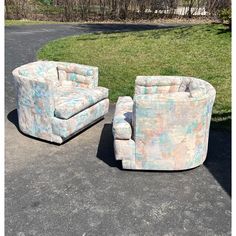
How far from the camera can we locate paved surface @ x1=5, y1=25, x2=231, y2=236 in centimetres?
365

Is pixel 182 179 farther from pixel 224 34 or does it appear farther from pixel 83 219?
pixel 224 34

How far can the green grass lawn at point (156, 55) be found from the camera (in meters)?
8.35

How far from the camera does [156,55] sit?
426 inches

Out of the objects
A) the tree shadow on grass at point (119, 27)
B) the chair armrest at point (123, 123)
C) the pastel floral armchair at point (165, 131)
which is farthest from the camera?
the tree shadow on grass at point (119, 27)

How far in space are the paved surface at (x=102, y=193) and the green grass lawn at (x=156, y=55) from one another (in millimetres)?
2146

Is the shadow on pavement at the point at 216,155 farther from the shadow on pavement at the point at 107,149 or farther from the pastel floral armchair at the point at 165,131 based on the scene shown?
the pastel floral armchair at the point at 165,131

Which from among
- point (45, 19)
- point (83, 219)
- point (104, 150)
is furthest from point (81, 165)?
point (45, 19)

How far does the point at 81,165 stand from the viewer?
15.9 feet

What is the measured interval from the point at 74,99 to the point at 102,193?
6.51ft

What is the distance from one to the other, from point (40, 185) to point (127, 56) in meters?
7.21

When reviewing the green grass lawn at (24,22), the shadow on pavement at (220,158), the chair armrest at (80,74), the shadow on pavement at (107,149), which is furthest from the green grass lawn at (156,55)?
the green grass lawn at (24,22)

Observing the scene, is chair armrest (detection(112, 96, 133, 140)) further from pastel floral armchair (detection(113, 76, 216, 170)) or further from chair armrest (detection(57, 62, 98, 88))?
chair armrest (detection(57, 62, 98, 88))

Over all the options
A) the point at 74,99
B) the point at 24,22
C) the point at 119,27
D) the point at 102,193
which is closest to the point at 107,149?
the point at 74,99

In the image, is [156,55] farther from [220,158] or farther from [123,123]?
[123,123]
